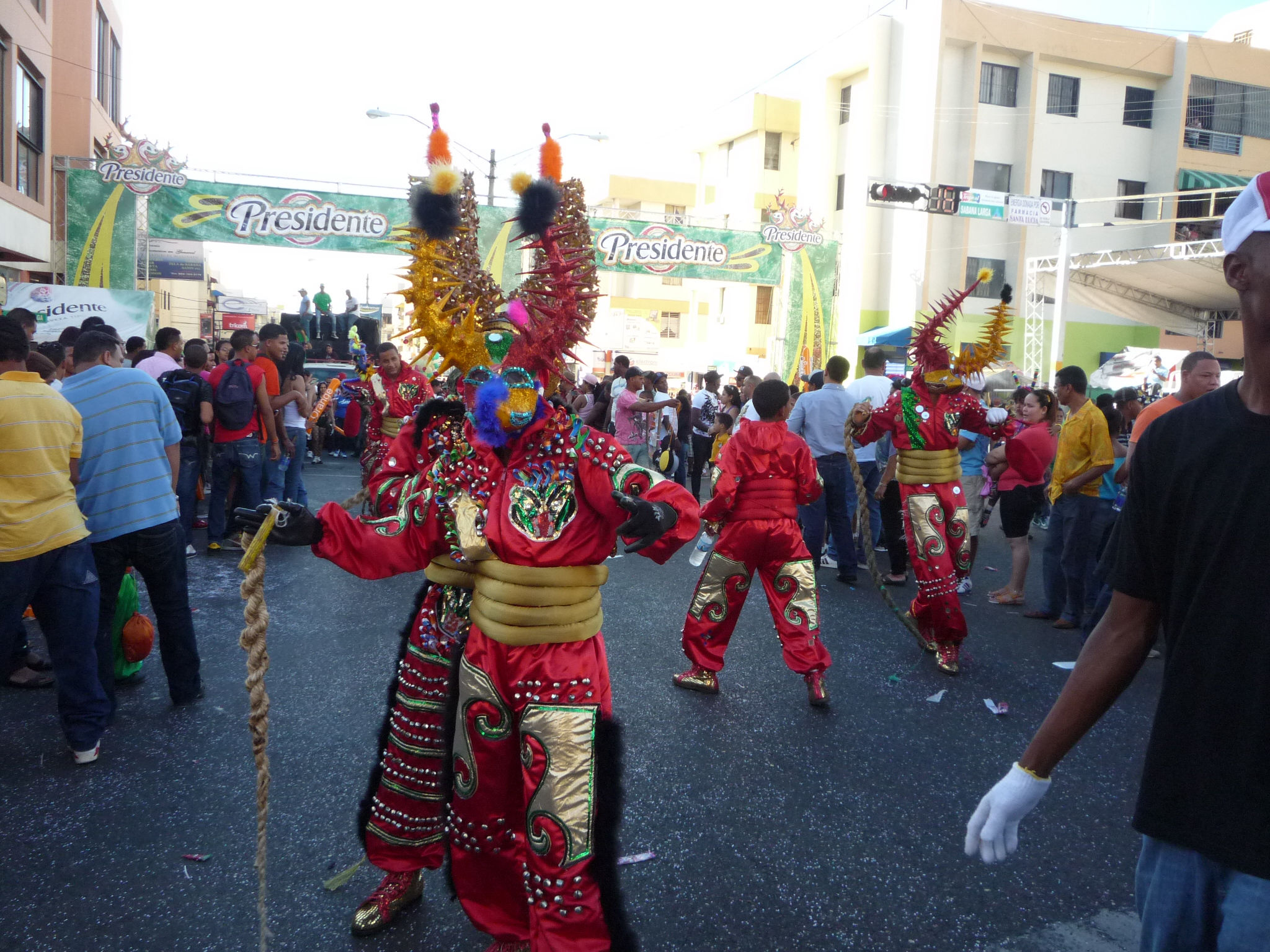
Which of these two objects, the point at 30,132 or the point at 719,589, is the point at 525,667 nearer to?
the point at 719,589

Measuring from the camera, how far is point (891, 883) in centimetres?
318

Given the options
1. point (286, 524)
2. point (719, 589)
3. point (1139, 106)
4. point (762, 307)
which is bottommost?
point (719, 589)

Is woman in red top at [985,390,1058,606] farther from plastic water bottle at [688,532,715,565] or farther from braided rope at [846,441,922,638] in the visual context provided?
plastic water bottle at [688,532,715,565]

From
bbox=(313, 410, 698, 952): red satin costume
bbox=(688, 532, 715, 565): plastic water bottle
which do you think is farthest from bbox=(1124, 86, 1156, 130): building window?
bbox=(313, 410, 698, 952): red satin costume

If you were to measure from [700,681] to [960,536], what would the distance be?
2.02 metres

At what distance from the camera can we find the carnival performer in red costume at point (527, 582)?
243 cm

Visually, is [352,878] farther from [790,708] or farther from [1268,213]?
[1268,213]

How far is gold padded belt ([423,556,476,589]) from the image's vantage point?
282cm

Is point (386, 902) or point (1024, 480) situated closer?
point (386, 902)

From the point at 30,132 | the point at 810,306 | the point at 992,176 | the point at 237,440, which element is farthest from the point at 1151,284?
the point at 30,132

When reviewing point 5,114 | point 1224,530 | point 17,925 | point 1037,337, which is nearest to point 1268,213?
point 1224,530

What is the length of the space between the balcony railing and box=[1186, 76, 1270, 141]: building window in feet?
0.09

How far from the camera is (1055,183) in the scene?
27.6 m

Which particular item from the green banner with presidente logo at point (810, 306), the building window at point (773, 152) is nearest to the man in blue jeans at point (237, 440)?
the green banner with presidente logo at point (810, 306)
